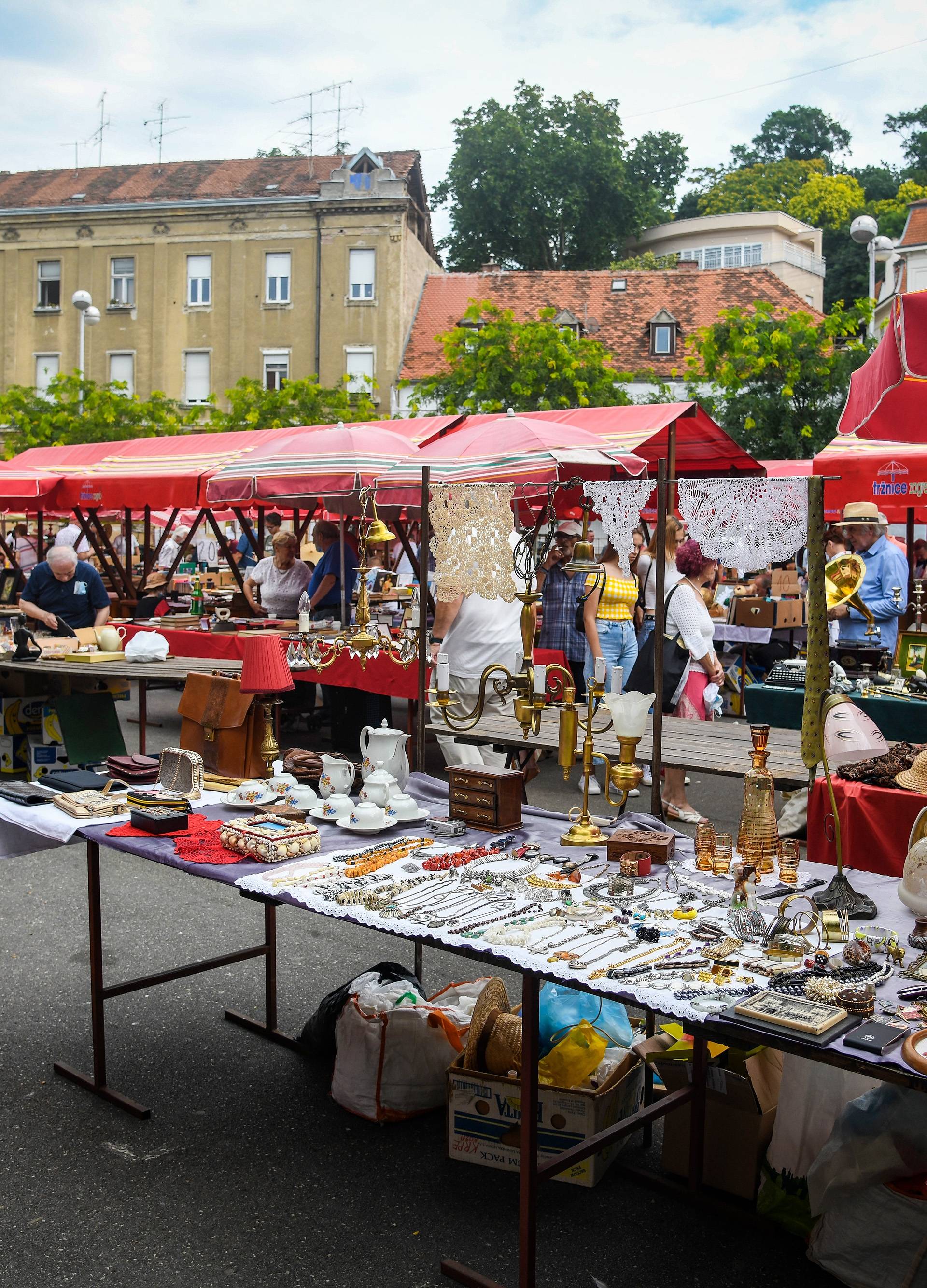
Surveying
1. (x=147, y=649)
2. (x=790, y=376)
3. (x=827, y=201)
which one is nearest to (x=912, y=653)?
(x=147, y=649)

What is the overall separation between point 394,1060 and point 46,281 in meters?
37.3

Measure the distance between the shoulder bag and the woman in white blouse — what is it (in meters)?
0.03

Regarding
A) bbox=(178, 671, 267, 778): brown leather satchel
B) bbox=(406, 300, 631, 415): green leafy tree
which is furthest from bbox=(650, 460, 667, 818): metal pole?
bbox=(406, 300, 631, 415): green leafy tree

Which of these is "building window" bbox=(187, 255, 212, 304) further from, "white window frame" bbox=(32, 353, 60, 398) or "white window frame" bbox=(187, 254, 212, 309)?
"white window frame" bbox=(32, 353, 60, 398)

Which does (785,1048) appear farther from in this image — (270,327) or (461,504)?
(270,327)

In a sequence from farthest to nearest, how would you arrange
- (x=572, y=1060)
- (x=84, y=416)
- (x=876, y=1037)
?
(x=84, y=416)
(x=572, y=1060)
(x=876, y=1037)

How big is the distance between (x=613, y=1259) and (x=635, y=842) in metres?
1.05

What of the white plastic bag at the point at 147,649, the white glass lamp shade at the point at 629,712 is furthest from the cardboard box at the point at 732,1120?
the white plastic bag at the point at 147,649

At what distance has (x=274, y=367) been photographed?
34.2m

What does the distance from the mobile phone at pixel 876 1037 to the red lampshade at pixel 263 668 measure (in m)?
2.40

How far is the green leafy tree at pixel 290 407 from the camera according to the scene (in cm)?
2602

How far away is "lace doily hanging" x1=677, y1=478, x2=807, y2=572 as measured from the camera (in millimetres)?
3885

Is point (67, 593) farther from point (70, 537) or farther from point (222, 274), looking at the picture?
point (222, 274)

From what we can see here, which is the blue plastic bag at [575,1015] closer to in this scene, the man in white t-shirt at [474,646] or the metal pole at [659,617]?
the metal pole at [659,617]
